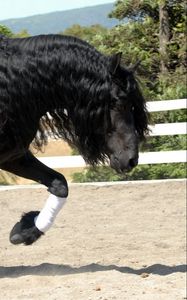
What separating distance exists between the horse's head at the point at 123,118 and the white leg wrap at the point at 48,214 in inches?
23.3

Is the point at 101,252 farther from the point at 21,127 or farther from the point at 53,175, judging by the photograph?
the point at 21,127

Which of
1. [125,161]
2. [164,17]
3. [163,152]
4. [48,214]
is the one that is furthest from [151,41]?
[125,161]

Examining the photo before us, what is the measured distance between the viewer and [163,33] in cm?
1190

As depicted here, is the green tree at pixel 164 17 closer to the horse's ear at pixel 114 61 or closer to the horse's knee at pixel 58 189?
the horse's knee at pixel 58 189

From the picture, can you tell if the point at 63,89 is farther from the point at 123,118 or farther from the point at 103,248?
the point at 103,248

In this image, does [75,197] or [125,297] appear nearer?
[125,297]

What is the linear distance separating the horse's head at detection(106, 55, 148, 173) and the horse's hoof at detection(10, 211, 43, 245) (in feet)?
2.56

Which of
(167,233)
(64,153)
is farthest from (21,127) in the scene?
(64,153)

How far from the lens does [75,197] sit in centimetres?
822

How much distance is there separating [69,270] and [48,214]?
55cm

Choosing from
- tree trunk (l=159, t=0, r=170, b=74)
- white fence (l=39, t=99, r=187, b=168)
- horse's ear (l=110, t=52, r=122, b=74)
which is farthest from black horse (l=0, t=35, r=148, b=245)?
tree trunk (l=159, t=0, r=170, b=74)

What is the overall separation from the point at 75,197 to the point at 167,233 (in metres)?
2.25

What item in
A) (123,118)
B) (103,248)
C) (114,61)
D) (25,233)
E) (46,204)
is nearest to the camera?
(114,61)

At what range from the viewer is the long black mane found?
413 cm
